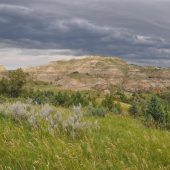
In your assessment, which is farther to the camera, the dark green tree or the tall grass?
the dark green tree

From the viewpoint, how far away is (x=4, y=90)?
61.4 metres

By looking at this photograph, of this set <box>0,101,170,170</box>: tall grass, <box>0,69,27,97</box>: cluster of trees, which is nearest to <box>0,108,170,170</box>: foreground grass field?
<box>0,101,170,170</box>: tall grass

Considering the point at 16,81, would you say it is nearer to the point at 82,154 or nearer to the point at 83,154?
the point at 83,154

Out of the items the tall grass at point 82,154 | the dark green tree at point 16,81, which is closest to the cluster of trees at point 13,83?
the dark green tree at point 16,81

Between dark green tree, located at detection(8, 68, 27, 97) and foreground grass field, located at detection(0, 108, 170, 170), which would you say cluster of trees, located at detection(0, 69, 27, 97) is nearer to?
dark green tree, located at detection(8, 68, 27, 97)

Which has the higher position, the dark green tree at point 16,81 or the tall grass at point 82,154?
the tall grass at point 82,154

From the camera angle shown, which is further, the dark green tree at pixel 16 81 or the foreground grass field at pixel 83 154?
the dark green tree at pixel 16 81

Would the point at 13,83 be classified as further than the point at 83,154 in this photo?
Yes

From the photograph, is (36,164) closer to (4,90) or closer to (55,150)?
(55,150)

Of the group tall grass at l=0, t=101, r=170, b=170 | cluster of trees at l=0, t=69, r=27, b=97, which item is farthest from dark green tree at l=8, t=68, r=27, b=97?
tall grass at l=0, t=101, r=170, b=170

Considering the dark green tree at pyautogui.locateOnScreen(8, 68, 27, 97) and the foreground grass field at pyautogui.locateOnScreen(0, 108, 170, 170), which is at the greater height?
the foreground grass field at pyautogui.locateOnScreen(0, 108, 170, 170)

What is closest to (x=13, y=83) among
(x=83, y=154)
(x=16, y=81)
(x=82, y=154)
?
(x=16, y=81)

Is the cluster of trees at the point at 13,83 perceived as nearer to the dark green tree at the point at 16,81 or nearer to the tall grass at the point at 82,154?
the dark green tree at the point at 16,81

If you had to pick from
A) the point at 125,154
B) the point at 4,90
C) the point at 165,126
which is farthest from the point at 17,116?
the point at 4,90
